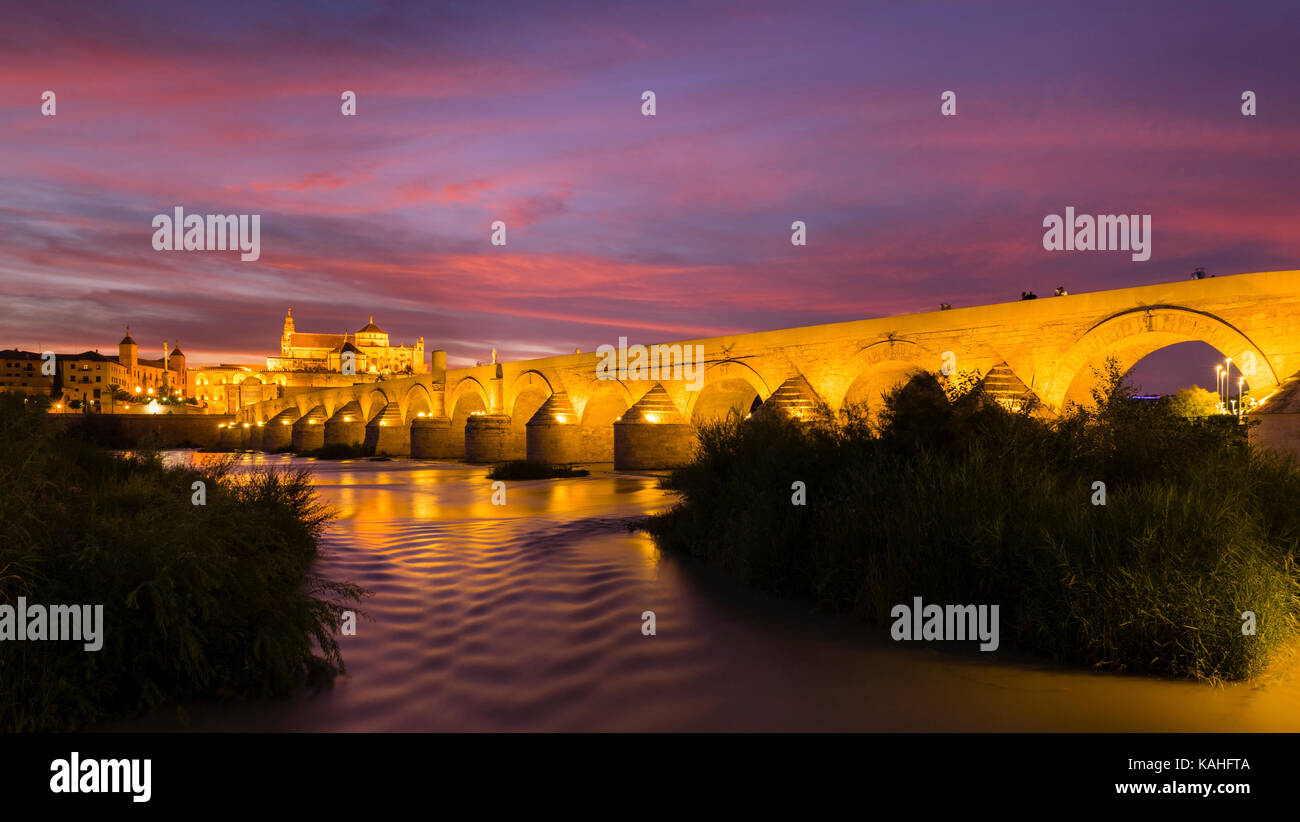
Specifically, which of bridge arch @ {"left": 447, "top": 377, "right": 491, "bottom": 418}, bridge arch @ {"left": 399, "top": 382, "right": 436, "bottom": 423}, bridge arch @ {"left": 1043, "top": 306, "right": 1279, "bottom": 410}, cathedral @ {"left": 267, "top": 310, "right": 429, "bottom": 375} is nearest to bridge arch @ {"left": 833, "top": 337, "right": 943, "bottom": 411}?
bridge arch @ {"left": 1043, "top": 306, "right": 1279, "bottom": 410}

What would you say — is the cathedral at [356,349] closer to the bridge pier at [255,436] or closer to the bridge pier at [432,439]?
the bridge pier at [255,436]

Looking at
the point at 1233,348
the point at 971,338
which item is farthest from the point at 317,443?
the point at 1233,348

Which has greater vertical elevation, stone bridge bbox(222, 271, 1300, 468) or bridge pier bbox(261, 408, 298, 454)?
stone bridge bbox(222, 271, 1300, 468)

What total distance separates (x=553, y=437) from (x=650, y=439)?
5548mm

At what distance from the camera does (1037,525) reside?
4.83 m

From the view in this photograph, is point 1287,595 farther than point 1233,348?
No

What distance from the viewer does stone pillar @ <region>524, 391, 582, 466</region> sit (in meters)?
28.3

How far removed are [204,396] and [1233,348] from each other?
118226 mm

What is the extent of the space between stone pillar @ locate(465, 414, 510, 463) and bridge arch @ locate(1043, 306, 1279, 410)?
74.9ft

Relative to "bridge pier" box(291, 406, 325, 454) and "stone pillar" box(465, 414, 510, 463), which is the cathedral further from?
"stone pillar" box(465, 414, 510, 463)

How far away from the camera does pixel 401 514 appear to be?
13.1m

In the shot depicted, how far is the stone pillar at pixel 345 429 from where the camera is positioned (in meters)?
44.3
